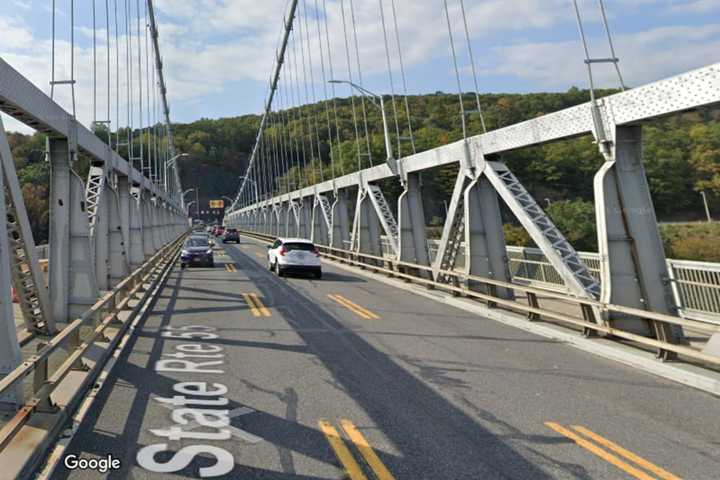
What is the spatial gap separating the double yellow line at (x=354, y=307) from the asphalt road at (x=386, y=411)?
158cm

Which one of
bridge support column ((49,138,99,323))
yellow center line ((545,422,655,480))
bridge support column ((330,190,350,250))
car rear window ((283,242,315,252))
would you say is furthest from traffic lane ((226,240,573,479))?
bridge support column ((330,190,350,250))

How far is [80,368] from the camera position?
22.3 feet

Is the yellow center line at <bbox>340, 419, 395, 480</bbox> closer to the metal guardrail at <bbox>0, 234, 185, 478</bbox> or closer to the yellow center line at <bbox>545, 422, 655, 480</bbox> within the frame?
the yellow center line at <bbox>545, 422, 655, 480</bbox>

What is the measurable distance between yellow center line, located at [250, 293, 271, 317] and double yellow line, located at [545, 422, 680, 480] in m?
8.39

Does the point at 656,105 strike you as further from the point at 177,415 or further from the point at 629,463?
the point at 177,415

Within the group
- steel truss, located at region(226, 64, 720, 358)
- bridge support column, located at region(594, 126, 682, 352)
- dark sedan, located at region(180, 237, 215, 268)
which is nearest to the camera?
steel truss, located at region(226, 64, 720, 358)

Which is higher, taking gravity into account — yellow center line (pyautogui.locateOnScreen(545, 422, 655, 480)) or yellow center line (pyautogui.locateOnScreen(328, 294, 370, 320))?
yellow center line (pyautogui.locateOnScreen(328, 294, 370, 320))

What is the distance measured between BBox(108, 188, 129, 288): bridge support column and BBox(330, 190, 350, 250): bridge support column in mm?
15223

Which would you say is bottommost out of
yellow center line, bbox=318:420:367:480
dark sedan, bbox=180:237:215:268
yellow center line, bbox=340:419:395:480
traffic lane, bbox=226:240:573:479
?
traffic lane, bbox=226:240:573:479

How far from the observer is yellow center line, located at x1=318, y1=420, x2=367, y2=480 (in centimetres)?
415

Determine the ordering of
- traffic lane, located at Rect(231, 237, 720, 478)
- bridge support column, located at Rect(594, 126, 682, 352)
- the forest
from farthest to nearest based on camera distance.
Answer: the forest → bridge support column, located at Rect(594, 126, 682, 352) → traffic lane, located at Rect(231, 237, 720, 478)

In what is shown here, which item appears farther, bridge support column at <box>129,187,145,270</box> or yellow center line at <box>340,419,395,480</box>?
bridge support column at <box>129,187,145,270</box>

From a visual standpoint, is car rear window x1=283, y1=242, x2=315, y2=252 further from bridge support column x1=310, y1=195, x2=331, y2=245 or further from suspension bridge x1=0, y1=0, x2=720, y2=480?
bridge support column x1=310, y1=195, x2=331, y2=245

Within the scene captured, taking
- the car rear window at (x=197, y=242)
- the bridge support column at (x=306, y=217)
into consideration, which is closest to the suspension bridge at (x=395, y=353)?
the car rear window at (x=197, y=242)
